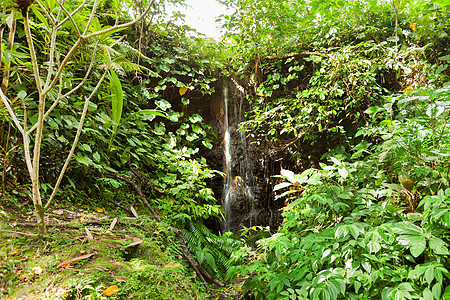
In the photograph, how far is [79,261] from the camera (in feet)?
4.76

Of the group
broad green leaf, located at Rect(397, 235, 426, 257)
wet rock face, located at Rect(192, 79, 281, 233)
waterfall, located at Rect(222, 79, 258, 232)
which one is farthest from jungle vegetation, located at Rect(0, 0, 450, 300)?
waterfall, located at Rect(222, 79, 258, 232)

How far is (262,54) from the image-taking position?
14.7ft

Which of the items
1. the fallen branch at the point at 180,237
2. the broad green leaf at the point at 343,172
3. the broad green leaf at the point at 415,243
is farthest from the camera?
the fallen branch at the point at 180,237

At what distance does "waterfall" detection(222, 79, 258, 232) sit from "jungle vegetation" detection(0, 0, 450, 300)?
35cm

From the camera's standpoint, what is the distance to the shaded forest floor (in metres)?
1.20

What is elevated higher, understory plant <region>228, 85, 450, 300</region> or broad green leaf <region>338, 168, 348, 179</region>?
broad green leaf <region>338, 168, 348, 179</region>

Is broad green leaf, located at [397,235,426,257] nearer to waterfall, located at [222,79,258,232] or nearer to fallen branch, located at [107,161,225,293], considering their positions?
fallen branch, located at [107,161,225,293]

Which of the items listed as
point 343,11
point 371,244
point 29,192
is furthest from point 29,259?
point 343,11

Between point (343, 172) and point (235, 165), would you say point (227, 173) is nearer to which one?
point (235, 165)

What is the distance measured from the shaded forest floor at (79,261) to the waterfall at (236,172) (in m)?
2.50

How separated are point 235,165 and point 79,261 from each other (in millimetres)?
3639

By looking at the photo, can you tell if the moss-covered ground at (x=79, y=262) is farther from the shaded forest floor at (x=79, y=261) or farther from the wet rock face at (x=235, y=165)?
the wet rock face at (x=235, y=165)

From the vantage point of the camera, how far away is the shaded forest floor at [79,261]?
120cm

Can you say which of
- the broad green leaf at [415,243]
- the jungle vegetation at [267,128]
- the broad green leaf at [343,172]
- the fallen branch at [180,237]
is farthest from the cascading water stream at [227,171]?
the broad green leaf at [415,243]
